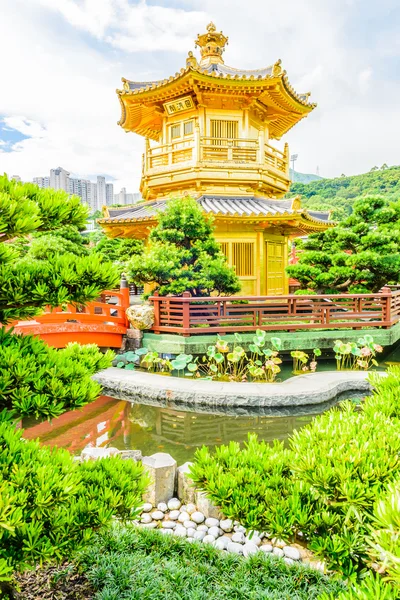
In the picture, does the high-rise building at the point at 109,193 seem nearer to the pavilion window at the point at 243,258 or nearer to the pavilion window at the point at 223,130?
the pavilion window at the point at 223,130

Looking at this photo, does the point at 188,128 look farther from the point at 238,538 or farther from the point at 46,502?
the point at 46,502

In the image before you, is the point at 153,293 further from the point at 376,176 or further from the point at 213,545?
the point at 376,176

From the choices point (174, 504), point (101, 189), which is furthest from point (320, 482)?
point (101, 189)

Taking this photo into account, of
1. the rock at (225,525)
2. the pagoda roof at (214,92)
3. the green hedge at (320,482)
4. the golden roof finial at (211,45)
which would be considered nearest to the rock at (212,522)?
the rock at (225,525)

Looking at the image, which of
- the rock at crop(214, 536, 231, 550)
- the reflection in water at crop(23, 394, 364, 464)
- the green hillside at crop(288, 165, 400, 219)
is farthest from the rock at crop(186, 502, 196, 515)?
the green hillside at crop(288, 165, 400, 219)

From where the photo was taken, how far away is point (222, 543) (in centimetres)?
316

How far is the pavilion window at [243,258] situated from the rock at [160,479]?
800cm

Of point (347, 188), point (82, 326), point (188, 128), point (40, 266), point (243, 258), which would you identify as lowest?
point (82, 326)

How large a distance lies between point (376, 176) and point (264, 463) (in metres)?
60.2

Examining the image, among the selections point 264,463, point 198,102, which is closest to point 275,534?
point 264,463

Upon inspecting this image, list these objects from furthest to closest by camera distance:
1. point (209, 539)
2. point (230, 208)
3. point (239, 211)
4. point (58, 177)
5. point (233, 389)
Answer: point (58, 177) < point (230, 208) < point (239, 211) < point (233, 389) < point (209, 539)

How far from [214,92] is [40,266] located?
10783mm

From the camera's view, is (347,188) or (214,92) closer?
(214,92)

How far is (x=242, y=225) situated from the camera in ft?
36.5
